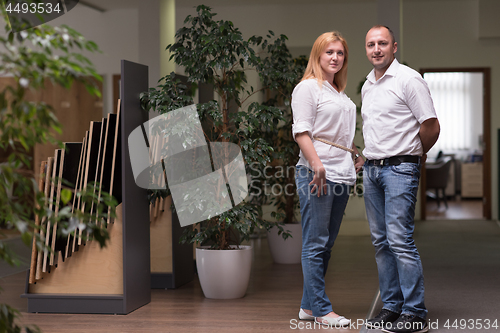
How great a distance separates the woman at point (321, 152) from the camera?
8.64 ft

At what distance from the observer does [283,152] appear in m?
4.33

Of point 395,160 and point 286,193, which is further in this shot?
point 286,193

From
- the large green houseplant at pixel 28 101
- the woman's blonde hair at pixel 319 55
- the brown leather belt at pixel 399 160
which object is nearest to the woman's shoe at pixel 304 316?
the brown leather belt at pixel 399 160

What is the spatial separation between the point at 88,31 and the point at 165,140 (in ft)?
16.5

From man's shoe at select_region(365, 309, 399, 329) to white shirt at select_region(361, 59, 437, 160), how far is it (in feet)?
2.60

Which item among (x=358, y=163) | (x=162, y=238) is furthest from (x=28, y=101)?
(x=162, y=238)

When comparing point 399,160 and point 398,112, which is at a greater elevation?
point 398,112

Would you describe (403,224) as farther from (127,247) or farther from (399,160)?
(127,247)

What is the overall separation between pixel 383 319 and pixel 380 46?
4.39 ft

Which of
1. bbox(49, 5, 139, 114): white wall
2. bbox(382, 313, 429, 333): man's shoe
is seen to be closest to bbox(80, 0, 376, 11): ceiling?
bbox(49, 5, 139, 114): white wall

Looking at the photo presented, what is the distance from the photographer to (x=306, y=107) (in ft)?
8.62

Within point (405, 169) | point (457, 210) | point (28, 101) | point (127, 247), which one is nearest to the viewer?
point (28, 101)

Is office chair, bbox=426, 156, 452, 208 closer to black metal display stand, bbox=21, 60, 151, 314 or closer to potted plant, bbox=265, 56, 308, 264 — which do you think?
potted plant, bbox=265, 56, 308, 264

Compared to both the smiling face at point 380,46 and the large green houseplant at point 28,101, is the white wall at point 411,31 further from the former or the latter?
the large green houseplant at point 28,101
